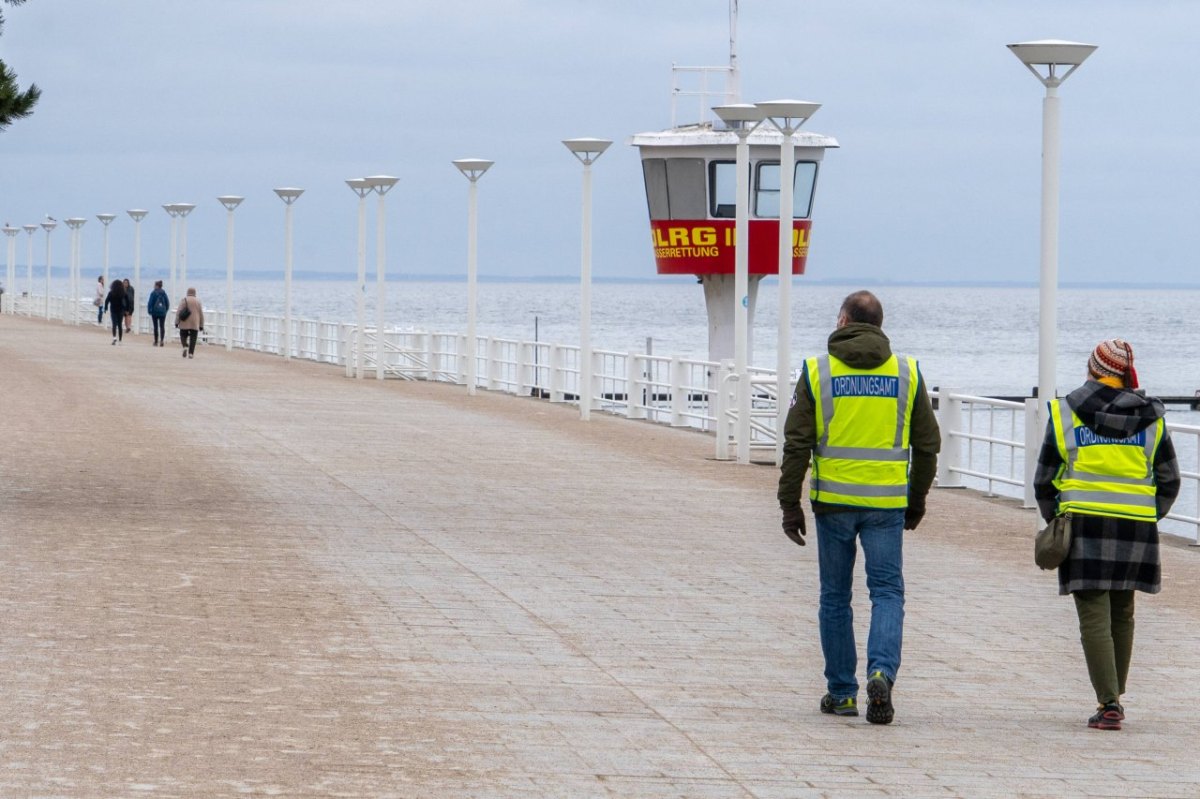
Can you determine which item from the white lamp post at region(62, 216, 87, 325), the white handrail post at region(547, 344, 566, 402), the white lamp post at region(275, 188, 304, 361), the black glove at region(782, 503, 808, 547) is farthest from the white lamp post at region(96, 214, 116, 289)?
the black glove at region(782, 503, 808, 547)

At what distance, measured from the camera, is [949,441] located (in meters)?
17.9

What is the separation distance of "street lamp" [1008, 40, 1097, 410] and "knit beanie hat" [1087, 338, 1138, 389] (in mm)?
7198

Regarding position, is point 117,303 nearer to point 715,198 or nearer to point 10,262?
point 715,198

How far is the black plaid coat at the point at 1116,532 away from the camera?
7414 millimetres

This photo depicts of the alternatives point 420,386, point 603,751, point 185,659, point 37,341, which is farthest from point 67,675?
point 37,341

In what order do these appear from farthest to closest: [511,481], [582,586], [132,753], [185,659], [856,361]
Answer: [511,481], [582,586], [185,659], [856,361], [132,753]

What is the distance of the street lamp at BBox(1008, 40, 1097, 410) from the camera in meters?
15.0

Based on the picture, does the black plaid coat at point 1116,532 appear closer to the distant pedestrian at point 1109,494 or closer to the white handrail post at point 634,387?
the distant pedestrian at point 1109,494

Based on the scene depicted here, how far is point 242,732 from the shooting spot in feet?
22.3

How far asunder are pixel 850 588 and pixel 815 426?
0.62 metres

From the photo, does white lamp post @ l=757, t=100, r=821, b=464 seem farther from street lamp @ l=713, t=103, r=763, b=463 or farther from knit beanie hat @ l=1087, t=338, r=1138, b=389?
knit beanie hat @ l=1087, t=338, r=1138, b=389

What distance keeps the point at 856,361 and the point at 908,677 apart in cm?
171

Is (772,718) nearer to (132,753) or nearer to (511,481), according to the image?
(132,753)

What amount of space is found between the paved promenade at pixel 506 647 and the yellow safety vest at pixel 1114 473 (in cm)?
82
